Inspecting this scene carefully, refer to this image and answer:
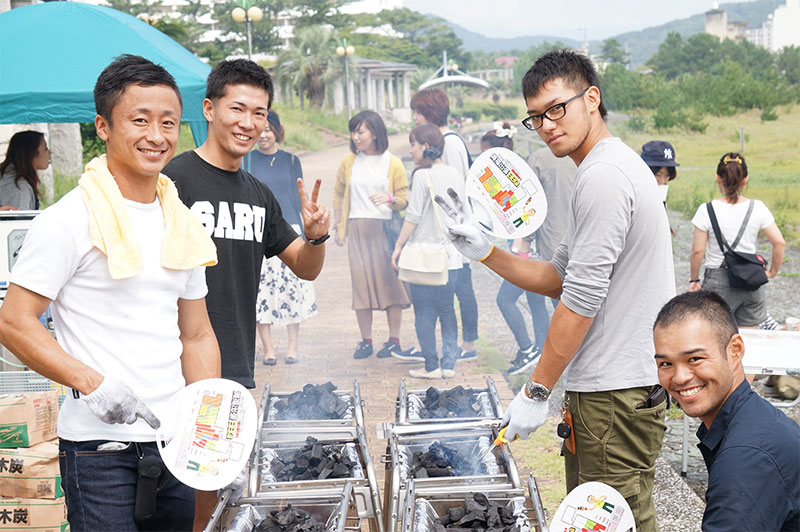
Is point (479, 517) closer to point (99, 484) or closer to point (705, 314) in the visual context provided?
point (705, 314)

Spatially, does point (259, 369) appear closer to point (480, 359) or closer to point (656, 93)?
point (480, 359)

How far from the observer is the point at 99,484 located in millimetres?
1969

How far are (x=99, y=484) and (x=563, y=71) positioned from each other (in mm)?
1790

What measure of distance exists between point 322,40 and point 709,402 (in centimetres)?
3356

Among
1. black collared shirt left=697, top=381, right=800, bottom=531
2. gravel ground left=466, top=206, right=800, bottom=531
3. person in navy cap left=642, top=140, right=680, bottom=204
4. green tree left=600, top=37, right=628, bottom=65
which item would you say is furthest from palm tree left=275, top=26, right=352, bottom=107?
black collared shirt left=697, top=381, right=800, bottom=531

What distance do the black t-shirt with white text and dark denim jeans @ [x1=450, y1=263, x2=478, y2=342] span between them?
336 cm

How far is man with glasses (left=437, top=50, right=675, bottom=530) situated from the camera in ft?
7.24

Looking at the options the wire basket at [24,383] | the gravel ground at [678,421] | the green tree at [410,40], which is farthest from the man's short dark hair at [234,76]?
the green tree at [410,40]

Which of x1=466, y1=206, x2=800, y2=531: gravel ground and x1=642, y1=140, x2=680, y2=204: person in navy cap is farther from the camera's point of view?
x1=642, y1=140, x2=680, y2=204: person in navy cap

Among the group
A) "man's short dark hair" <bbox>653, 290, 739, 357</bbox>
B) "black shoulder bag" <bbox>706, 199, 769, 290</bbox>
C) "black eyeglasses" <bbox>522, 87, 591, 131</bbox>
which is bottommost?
"black shoulder bag" <bbox>706, 199, 769, 290</bbox>

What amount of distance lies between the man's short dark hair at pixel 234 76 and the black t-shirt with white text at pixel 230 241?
26 centimetres

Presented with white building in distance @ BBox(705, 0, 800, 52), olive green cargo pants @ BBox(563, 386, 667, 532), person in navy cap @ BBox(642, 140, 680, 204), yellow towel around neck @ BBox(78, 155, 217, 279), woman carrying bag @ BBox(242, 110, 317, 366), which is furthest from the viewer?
white building in distance @ BBox(705, 0, 800, 52)

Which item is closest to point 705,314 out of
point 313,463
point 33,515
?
point 313,463

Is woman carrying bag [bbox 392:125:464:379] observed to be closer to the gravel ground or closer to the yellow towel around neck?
the gravel ground
